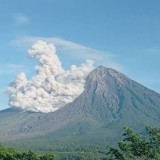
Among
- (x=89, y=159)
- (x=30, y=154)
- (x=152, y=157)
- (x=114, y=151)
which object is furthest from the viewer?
(x=89, y=159)

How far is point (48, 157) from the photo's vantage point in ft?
268

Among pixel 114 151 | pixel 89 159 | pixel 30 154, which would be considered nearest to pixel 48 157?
pixel 30 154

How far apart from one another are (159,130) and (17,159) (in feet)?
108

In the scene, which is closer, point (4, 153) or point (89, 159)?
point (4, 153)

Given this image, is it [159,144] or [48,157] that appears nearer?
[159,144]

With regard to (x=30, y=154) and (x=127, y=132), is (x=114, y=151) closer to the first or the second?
(x=127, y=132)

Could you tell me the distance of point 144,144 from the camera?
51625mm

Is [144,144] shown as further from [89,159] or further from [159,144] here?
[89,159]

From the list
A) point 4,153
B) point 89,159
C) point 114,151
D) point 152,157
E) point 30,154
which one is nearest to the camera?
point 152,157

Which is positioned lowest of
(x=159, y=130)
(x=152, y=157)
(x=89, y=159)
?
(x=152, y=157)

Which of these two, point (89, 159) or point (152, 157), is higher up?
point (89, 159)

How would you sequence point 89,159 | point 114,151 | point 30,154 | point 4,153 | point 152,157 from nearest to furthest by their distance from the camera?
point 152,157
point 114,151
point 4,153
point 30,154
point 89,159

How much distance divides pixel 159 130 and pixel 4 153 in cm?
3285

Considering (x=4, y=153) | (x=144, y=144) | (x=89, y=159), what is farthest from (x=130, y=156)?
(x=89, y=159)
